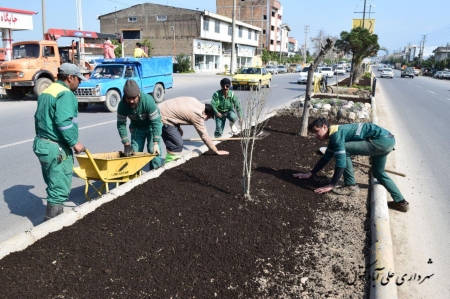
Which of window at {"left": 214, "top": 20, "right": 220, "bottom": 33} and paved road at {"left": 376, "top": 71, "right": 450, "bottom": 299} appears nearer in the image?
paved road at {"left": 376, "top": 71, "right": 450, "bottom": 299}

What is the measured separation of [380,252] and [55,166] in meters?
3.33

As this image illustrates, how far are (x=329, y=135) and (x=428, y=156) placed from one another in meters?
4.55

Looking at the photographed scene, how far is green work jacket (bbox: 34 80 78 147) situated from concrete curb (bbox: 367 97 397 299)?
3133 mm

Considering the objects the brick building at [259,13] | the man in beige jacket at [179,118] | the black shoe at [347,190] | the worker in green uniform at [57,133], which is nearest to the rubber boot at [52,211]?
the worker in green uniform at [57,133]

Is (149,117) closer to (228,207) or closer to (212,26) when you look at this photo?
(228,207)

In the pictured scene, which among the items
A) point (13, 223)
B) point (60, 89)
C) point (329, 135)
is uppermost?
point (60, 89)

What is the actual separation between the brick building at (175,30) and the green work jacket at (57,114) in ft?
150

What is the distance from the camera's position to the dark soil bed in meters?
2.79

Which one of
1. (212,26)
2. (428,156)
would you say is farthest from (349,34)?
(212,26)

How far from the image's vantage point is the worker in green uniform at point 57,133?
356 centimetres

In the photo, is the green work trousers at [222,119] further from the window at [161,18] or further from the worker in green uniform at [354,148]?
the window at [161,18]

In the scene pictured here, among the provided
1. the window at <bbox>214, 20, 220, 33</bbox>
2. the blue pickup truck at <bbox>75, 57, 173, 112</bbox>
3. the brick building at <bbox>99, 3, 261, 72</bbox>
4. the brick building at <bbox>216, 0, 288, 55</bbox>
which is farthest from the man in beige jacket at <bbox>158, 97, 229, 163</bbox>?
the brick building at <bbox>216, 0, 288, 55</bbox>

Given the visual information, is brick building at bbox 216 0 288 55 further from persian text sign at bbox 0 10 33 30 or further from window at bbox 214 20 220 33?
persian text sign at bbox 0 10 33 30

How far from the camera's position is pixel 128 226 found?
3.62 metres
